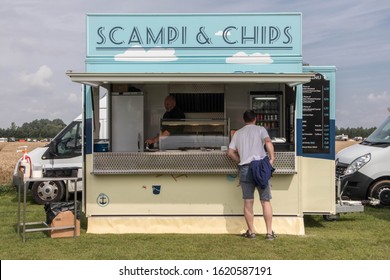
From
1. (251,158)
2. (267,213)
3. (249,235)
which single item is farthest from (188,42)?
(249,235)

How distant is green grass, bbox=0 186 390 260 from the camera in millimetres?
5477

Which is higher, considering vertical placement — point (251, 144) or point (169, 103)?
point (169, 103)

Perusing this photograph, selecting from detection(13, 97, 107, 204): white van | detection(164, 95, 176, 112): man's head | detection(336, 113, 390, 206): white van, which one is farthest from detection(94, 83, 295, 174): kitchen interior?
detection(13, 97, 107, 204): white van

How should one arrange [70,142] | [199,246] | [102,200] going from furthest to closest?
[70,142]
[102,200]
[199,246]

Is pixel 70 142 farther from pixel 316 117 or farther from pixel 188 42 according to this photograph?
pixel 316 117

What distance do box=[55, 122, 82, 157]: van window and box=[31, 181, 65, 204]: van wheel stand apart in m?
0.69

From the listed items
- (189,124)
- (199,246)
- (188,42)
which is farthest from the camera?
(189,124)

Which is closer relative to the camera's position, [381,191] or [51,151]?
[381,191]

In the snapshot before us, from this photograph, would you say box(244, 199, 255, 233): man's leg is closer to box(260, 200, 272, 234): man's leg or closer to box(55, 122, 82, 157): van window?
box(260, 200, 272, 234): man's leg

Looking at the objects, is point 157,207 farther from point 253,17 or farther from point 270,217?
point 253,17

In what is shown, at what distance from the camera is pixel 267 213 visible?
245 inches

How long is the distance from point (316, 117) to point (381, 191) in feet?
10.8

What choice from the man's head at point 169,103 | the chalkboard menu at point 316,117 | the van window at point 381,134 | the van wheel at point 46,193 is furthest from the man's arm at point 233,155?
the van wheel at point 46,193
